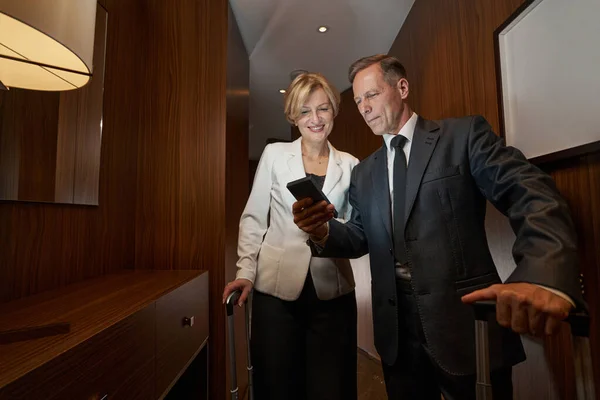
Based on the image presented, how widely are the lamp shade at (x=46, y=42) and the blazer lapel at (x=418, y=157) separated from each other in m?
0.97

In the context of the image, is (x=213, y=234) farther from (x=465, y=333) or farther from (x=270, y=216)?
(x=465, y=333)

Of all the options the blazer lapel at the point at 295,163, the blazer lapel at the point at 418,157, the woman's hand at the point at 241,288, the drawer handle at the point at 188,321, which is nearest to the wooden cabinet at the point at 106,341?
the drawer handle at the point at 188,321

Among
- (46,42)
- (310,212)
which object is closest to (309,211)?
(310,212)

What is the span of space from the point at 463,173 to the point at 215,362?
1.55 meters

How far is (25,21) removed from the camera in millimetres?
575

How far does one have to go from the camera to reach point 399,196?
111 cm

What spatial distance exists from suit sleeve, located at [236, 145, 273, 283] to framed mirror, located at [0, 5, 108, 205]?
647 millimetres

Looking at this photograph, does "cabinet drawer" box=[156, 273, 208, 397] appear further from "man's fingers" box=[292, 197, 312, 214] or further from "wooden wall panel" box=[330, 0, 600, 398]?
"wooden wall panel" box=[330, 0, 600, 398]

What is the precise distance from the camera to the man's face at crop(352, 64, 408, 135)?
124cm

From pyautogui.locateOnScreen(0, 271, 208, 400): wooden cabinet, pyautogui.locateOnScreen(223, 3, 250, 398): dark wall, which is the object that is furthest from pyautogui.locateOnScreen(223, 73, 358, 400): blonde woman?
pyautogui.locateOnScreen(223, 3, 250, 398): dark wall

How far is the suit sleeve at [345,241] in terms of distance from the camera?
120 cm

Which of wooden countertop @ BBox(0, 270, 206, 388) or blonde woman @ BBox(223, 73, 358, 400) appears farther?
blonde woman @ BBox(223, 73, 358, 400)

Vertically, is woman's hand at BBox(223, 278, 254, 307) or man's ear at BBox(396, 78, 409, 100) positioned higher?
man's ear at BBox(396, 78, 409, 100)

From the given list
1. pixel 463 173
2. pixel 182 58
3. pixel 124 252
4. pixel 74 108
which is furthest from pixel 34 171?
pixel 463 173
